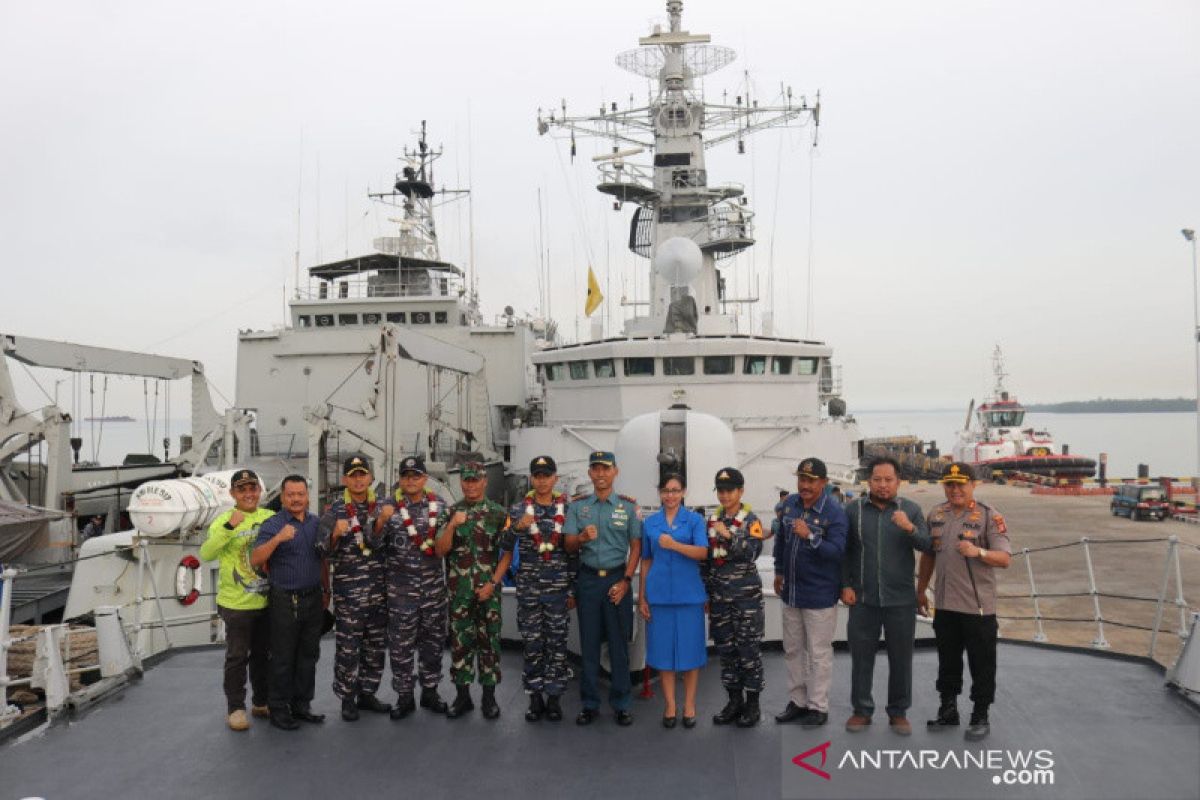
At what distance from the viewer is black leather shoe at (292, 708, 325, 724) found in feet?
14.0

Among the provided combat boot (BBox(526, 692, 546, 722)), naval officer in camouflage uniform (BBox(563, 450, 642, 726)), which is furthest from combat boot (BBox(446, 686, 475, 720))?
naval officer in camouflage uniform (BBox(563, 450, 642, 726))

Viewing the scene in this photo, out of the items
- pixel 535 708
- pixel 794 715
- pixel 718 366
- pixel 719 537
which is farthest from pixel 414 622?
pixel 718 366

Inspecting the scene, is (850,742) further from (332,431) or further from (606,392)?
(332,431)

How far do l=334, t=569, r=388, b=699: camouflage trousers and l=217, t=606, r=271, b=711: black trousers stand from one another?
0.40 metres

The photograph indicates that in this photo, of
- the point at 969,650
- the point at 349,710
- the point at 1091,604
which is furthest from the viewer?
the point at 1091,604

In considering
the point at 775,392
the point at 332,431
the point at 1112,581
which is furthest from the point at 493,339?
the point at 1112,581

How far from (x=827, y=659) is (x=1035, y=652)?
2537mm

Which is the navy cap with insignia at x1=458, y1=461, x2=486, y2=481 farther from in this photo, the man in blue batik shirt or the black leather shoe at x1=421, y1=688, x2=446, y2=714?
the man in blue batik shirt

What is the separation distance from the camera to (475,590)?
424 centimetres

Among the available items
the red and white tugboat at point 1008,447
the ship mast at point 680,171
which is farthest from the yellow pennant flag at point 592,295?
the red and white tugboat at point 1008,447

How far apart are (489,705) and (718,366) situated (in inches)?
351

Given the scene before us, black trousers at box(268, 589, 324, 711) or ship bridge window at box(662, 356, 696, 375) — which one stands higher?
ship bridge window at box(662, 356, 696, 375)

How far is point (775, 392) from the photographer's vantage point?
42.1 ft

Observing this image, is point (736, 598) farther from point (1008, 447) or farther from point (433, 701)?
point (1008, 447)
